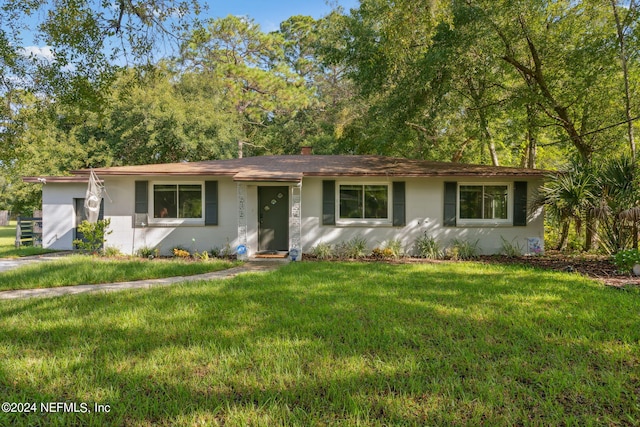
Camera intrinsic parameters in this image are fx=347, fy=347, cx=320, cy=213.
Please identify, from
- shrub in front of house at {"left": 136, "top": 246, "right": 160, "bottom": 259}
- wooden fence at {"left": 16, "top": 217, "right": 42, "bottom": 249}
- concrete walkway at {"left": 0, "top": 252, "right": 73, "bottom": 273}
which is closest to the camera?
concrete walkway at {"left": 0, "top": 252, "right": 73, "bottom": 273}

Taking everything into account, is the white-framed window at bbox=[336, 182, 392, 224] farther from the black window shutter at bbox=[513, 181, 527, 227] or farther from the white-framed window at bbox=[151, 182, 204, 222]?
the white-framed window at bbox=[151, 182, 204, 222]

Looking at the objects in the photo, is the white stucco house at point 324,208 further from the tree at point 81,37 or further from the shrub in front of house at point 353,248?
the tree at point 81,37

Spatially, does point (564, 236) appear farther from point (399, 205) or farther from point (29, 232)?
point (29, 232)

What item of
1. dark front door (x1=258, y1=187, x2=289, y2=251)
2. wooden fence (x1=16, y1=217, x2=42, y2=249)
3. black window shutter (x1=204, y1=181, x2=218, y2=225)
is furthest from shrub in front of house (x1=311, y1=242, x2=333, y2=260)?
wooden fence (x1=16, y1=217, x2=42, y2=249)

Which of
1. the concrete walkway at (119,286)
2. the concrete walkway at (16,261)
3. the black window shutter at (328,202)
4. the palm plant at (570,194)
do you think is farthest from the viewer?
the black window shutter at (328,202)

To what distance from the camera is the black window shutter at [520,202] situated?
1060 centimetres

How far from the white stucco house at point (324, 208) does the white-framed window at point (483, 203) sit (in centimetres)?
3

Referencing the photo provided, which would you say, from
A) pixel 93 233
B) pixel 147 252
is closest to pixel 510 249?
pixel 147 252

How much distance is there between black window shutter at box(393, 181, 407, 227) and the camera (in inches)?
419

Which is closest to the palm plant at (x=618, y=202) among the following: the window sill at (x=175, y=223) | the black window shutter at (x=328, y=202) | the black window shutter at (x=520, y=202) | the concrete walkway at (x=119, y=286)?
the black window shutter at (x=520, y=202)

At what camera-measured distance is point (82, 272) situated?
7133 millimetres

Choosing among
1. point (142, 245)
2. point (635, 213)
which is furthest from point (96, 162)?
point (635, 213)

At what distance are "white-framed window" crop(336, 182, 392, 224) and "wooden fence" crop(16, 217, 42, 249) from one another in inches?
458

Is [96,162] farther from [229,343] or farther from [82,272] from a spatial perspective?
[229,343]
